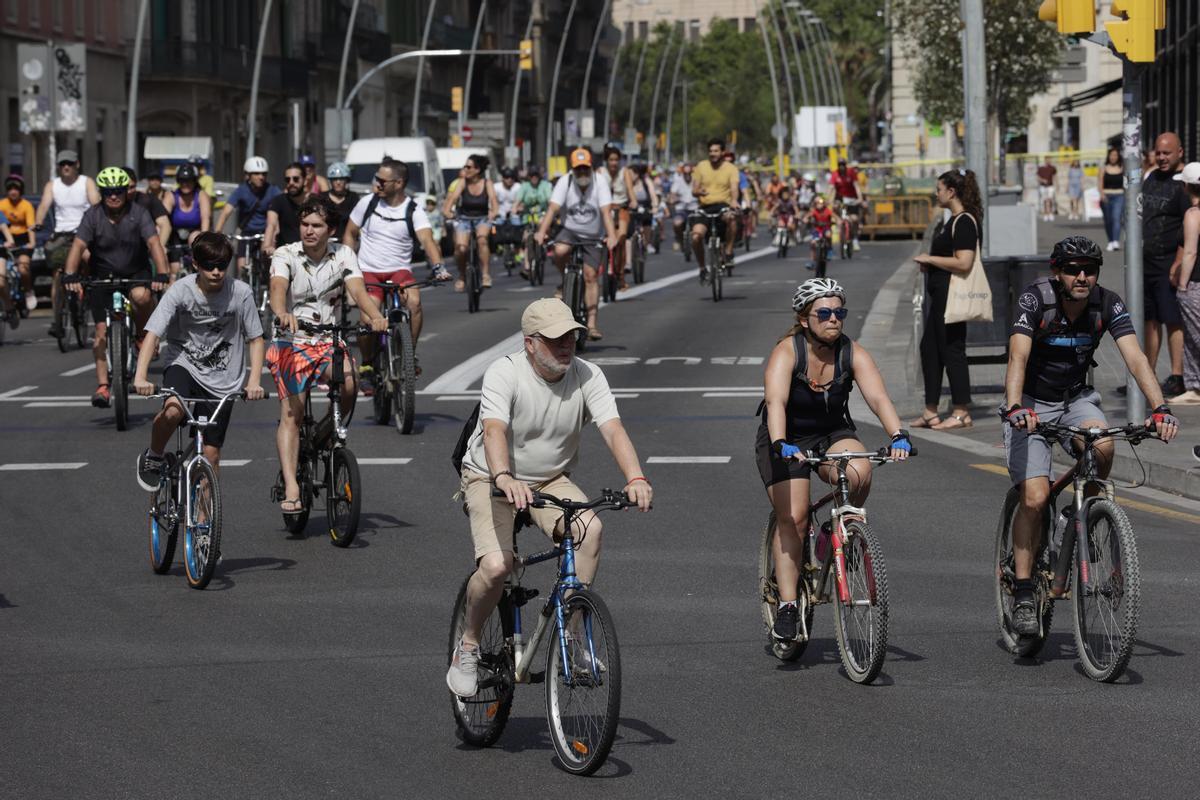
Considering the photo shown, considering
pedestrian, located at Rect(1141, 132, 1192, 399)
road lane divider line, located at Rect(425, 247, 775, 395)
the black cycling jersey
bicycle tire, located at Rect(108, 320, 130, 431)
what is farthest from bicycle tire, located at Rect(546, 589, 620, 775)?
road lane divider line, located at Rect(425, 247, 775, 395)

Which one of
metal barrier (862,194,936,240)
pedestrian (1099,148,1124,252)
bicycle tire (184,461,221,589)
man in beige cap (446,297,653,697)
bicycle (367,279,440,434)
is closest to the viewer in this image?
man in beige cap (446,297,653,697)

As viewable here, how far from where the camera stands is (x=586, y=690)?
257 inches

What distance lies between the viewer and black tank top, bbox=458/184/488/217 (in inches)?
1077

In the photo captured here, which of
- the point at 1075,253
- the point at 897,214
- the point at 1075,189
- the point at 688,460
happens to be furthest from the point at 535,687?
the point at 1075,189

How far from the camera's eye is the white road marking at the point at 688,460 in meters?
14.5

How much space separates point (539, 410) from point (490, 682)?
842mm

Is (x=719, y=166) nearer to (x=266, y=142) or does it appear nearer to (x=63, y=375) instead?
(x=63, y=375)

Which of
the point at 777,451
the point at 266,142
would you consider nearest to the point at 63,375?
the point at 777,451

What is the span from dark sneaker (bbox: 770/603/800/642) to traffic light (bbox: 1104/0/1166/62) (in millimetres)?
6482

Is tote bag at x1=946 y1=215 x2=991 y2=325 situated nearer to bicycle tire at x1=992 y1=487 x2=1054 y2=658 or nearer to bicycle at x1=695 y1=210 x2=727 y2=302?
bicycle tire at x1=992 y1=487 x2=1054 y2=658

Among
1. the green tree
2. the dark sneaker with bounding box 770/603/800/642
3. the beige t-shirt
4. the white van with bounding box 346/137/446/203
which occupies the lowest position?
the dark sneaker with bounding box 770/603/800/642

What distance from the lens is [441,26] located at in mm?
92688

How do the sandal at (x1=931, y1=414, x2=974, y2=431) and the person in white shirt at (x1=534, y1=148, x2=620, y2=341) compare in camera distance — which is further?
the person in white shirt at (x1=534, y1=148, x2=620, y2=341)

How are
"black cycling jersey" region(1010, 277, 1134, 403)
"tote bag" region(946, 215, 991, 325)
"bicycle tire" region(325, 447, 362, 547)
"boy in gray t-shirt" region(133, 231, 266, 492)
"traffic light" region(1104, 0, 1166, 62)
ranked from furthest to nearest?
"tote bag" region(946, 215, 991, 325)
"traffic light" region(1104, 0, 1166, 62)
"bicycle tire" region(325, 447, 362, 547)
"boy in gray t-shirt" region(133, 231, 266, 492)
"black cycling jersey" region(1010, 277, 1134, 403)
